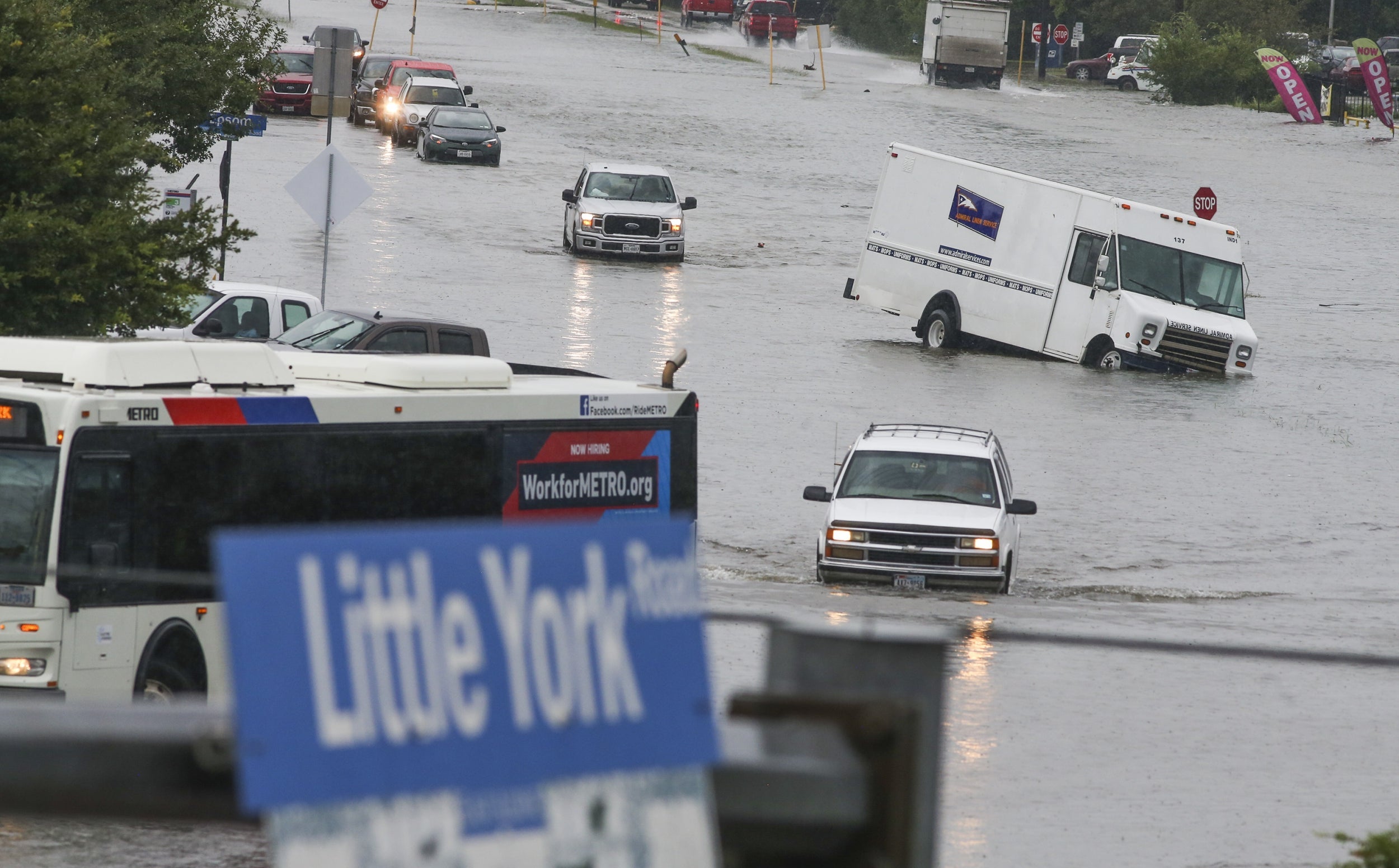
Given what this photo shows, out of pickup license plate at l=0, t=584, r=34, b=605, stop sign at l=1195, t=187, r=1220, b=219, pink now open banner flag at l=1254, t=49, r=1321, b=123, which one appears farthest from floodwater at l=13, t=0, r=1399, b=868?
stop sign at l=1195, t=187, r=1220, b=219

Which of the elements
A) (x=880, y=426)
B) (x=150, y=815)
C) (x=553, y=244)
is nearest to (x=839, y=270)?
(x=553, y=244)

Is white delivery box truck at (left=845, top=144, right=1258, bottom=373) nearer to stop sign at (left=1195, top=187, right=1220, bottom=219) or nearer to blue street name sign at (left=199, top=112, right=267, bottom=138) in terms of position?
stop sign at (left=1195, top=187, right=1220, bottom=219)

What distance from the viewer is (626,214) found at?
37.5 metres

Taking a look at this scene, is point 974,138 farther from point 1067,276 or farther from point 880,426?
point 880,426

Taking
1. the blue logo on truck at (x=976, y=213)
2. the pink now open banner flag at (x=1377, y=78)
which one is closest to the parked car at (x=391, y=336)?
the blue logo on truck at (x=976, y=213)

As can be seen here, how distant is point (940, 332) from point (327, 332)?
1528 cm

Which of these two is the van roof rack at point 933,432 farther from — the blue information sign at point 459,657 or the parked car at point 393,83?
the parked car at point 393,83

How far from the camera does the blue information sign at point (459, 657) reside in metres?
1.95

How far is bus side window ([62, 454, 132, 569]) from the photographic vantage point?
1044 centimetres

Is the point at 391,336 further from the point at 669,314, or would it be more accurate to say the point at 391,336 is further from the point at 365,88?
the point at 365,88

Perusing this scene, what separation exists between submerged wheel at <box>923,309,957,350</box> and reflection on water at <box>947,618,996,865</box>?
17203 mm

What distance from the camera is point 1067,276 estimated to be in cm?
3142

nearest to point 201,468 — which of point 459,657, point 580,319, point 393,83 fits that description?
point 459,657

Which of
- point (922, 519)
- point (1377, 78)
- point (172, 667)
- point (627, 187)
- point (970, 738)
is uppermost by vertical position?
point (1377, 78)
